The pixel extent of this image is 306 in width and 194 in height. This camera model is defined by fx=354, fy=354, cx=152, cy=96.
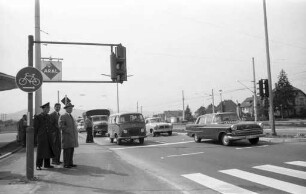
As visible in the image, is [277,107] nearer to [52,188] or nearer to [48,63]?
[48,63]

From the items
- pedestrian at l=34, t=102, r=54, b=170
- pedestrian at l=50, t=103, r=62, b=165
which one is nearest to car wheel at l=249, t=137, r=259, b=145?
pedestrian at l=50, t=103, r=62, b=165

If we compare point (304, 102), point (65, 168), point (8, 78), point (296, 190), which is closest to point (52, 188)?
point (65, 168)

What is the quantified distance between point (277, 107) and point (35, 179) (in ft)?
319

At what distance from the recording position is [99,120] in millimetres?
33688

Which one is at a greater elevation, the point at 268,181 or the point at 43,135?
the point at 43,135

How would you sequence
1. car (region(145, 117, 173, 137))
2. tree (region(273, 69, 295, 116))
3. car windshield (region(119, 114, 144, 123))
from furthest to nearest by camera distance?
tree (region(273, 69, 295, 116)) < car (region(145, 117, 173, 137)) < car windshield (region(119, 114, 144, 123))

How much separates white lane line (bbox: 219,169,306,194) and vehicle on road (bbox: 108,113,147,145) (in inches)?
437

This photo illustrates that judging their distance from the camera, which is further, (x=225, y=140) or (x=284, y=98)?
(x=284, y=98)

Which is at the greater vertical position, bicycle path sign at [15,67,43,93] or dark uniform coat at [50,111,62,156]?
bicycle path sign at [15,67,43,93]

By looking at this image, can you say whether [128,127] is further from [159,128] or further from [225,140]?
[159,128]

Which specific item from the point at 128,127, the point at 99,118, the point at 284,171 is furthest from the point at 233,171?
the point at 99,118

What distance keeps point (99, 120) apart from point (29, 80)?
992 inches

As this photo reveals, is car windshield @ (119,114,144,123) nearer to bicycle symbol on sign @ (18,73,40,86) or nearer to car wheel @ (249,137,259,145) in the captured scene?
car wheel @ (249,137,259,145)

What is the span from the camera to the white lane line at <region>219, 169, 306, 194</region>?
7129 mm
